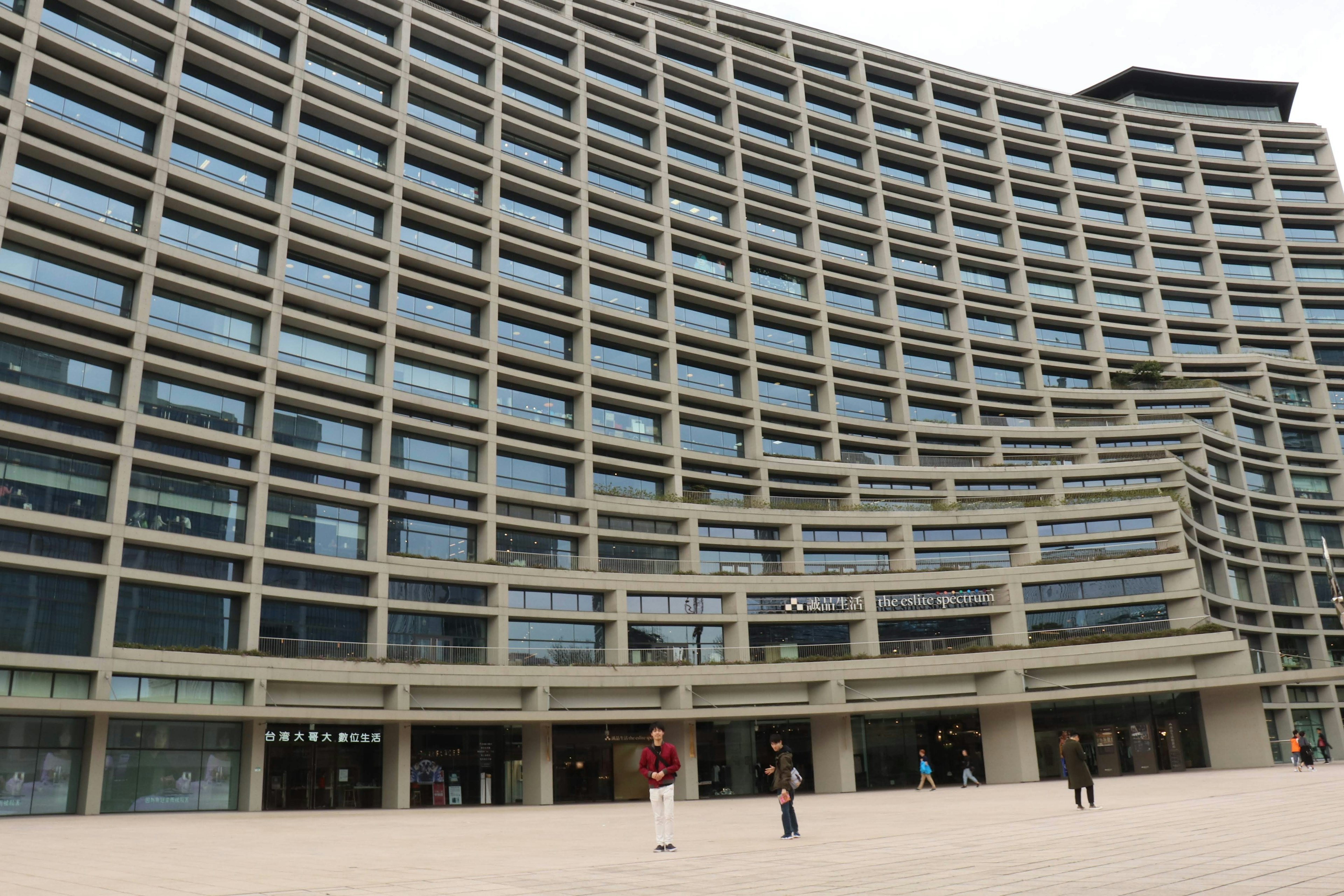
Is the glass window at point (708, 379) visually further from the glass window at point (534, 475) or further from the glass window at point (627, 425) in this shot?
the glass window at point (534, 475)

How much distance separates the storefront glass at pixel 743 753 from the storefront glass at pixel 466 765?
10053 mm

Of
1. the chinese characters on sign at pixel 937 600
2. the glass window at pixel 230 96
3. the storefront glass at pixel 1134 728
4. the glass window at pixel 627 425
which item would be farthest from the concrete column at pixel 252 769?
the storefront glass at pixel 1134 728

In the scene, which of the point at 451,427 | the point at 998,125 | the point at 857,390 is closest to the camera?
the point at 451,427

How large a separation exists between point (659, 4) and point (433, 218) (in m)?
31.5

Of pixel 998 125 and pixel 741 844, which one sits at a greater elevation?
pixel 998 125

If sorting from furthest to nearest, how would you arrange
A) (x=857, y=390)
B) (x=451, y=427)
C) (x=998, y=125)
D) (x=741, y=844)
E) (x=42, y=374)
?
(x=998, y=125) < (x=857, y=390) < (x=451, y=427) < (x=42, y=374) < (x=741, y=844)

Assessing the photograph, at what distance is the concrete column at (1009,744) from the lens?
178 feet

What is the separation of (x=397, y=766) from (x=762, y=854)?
35.4 m

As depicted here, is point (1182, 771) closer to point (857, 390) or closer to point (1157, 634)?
point (1157, 634)

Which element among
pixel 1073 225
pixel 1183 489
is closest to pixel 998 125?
pixel 1073 225

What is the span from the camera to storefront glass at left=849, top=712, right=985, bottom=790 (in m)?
56.0

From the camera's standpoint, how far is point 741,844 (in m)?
18.1

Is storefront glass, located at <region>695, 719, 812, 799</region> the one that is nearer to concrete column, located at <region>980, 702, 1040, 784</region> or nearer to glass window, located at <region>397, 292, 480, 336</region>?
concrete column, located at <region>980, 702, 1040, 784</region>

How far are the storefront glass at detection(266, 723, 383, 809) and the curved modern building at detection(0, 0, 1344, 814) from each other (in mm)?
221
